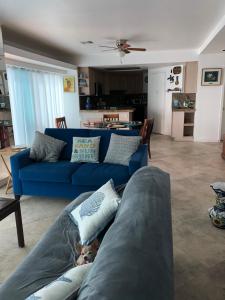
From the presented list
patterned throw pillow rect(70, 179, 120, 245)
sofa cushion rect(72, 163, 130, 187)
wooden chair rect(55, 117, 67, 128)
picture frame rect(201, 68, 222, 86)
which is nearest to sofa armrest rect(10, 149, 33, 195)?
sofa cushion rect(72, 163, 130, 187)

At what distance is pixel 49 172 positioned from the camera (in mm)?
2984

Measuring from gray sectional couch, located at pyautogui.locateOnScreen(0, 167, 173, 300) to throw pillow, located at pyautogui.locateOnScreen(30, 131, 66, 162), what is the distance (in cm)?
171

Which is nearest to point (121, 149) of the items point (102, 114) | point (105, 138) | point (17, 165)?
point (105, 138)

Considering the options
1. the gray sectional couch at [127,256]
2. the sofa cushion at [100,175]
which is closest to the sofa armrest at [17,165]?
the sofa cushion at [100,175]

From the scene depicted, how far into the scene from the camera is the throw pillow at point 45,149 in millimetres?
3324

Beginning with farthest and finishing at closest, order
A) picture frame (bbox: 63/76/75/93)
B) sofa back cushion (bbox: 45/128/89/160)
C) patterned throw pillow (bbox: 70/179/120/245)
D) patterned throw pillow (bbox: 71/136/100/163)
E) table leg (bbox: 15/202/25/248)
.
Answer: picture frame (bbox: 63/76/75/93), sofa back cushion (bbox: 45/128/89/160), patterned throw pillow (bbox: 71/136/100/163), table leg (bbox: 15/202/25/248), patterned throw pillow (bbox: 70/179/120/245)

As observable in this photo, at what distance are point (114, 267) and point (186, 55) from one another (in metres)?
6.70

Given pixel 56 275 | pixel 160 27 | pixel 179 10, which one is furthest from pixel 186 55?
pixel 56 275

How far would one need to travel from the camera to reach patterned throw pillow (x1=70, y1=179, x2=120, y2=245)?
5.16ft

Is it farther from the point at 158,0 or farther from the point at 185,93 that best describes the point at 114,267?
the point at 185,93

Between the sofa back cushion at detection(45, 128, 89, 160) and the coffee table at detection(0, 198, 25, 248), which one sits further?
the sofa back cushion at detection(45, 128, 89, 160)

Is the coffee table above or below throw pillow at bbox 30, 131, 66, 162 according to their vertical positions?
below

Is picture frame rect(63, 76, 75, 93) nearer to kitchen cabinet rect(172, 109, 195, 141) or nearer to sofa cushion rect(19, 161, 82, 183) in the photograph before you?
kitchen cabinet rect(172, 109, 195, 141)

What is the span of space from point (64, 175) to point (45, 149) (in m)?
0.62
